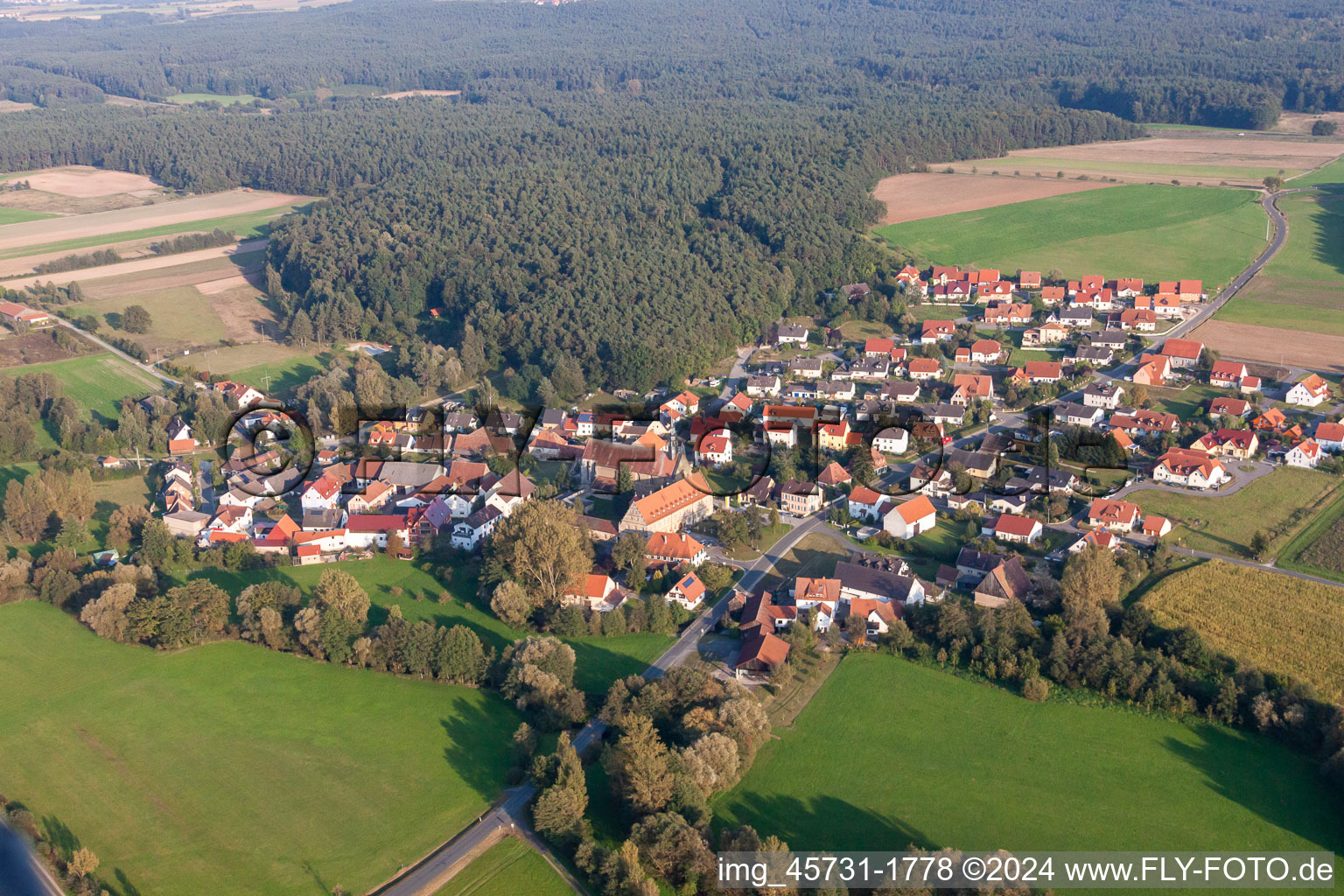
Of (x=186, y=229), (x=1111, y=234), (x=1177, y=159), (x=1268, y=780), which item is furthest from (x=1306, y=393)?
(x=186, y=229)

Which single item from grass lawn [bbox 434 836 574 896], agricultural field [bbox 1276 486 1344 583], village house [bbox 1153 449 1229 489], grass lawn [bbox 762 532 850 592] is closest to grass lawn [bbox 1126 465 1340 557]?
agricultural field [bbox 1276 486 1344 583]

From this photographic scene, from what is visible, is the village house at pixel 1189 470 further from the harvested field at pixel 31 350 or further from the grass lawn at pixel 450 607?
the harvested field at pixel 31 350

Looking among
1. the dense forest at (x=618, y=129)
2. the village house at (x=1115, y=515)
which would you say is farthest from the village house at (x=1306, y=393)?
the dense forest at (x=618, y=129)

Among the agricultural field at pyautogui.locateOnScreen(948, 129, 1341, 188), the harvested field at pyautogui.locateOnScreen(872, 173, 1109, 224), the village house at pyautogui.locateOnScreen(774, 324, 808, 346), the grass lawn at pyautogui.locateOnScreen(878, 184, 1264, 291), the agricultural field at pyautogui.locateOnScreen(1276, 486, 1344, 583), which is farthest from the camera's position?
the agricultural field at pyautogui.locateOnScreen(948, 129, 1341, 188)

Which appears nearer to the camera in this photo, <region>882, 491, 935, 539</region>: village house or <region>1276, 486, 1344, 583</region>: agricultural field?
<region>1276, 486, 1344, 583</region>: agricultural field

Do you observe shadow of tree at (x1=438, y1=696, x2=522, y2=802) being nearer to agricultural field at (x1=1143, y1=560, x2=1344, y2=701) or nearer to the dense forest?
agricultural field at (x1=1143, y1=560, x2=1344, y2=701)

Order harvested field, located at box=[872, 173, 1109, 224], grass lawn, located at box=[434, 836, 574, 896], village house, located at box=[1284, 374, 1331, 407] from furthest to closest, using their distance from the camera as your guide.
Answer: harvested field, located at box=[872, 173, 1109, 224] < village house, located at box=[1284, 374, 1331, 407] < grass lawn, located at box=[434, 836, 574, 896]
